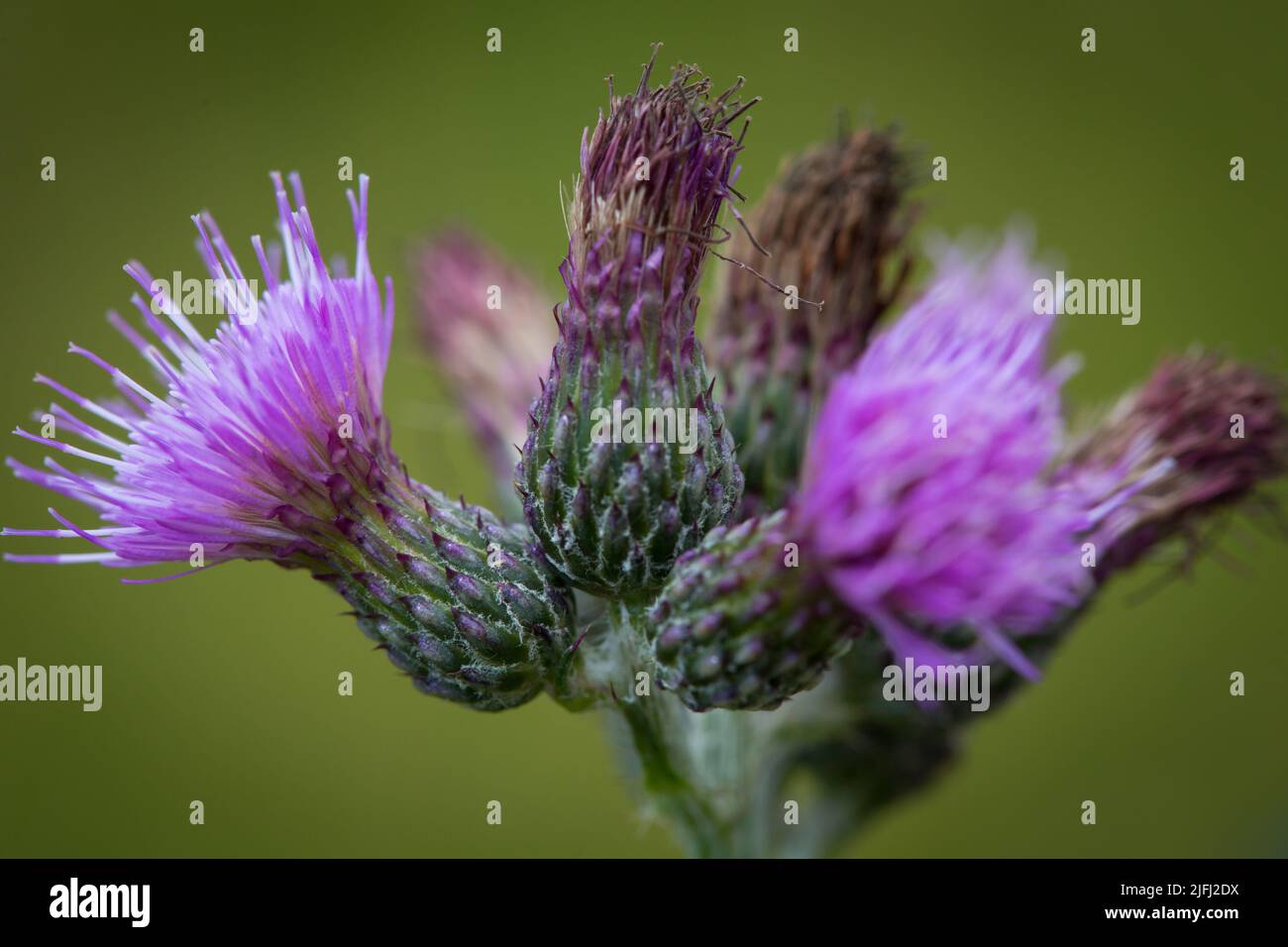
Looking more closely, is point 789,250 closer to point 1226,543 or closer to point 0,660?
point 1226,543

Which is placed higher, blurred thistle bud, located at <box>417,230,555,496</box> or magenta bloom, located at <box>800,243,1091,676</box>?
blurred thistle bud, located at <box>417,230,555,496</box>

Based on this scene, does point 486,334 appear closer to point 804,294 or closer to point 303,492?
point 804,294

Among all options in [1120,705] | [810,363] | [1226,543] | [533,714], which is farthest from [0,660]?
[1226,543]

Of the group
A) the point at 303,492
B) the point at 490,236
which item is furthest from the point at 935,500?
the point at 490,236

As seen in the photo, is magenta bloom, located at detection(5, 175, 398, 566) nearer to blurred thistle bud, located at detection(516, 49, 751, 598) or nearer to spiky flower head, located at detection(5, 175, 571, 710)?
spiky flower head, located at detection(5, 175, 571, 710)

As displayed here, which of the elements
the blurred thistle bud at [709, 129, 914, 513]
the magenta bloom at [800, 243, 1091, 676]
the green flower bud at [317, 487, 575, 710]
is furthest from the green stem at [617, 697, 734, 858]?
the magenta bloom at [800, 243, 1091, 676]

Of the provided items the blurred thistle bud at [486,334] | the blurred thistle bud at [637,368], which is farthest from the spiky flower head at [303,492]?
the blurred thistle bud at [486,334]
